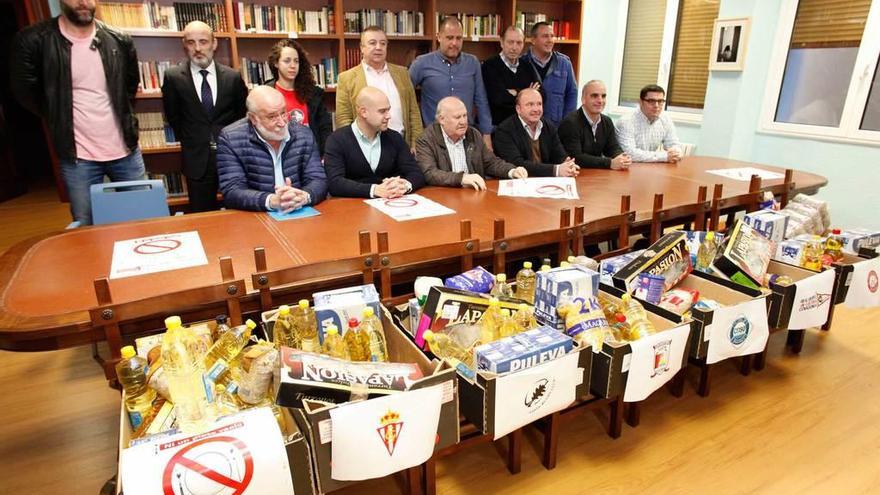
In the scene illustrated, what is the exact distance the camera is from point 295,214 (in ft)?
7.30

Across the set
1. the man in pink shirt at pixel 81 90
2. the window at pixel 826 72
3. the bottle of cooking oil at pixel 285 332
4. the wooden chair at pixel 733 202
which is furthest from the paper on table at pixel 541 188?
the window at pixel 826 72

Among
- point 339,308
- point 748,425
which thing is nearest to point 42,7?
point 339,308

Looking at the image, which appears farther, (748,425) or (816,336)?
(816,336)

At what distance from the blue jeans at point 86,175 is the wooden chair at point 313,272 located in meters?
1.86

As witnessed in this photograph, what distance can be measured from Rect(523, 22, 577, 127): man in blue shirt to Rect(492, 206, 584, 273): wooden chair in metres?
2.13

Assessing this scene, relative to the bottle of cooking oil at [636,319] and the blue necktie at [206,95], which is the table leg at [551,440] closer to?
the bottle of cooking oil at [636,319]

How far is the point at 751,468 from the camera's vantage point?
5.66 ft

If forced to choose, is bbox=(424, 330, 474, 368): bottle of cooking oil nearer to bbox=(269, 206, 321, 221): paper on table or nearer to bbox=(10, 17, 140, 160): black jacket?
bbox=(269, 206, 321, 221): paper on table

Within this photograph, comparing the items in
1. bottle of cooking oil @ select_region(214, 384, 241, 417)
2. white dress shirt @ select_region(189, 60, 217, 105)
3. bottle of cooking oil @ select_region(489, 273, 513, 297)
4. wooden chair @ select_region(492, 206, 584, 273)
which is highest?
white dress shirt @ select_region(189, 60, 217, 105)

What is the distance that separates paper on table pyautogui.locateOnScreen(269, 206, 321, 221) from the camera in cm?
219

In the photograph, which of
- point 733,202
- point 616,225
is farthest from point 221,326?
point 733,202

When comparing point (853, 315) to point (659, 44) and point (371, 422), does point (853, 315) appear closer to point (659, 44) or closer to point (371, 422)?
point (371, 422)

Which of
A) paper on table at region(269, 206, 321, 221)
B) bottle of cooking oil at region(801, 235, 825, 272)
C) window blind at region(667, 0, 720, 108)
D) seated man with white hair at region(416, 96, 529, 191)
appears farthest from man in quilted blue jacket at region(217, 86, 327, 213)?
window blind at region(667, 0, 720, 108)

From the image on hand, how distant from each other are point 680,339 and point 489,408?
694 millimetres
